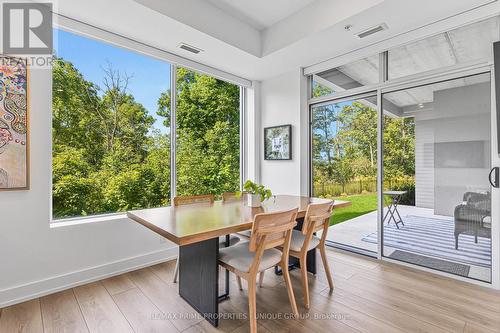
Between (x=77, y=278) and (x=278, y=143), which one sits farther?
(x=278, y=143)

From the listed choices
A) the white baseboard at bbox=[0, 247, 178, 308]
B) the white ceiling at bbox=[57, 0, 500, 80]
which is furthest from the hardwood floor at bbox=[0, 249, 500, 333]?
the white ceiling at bbox=[57, 0, 500, 80]

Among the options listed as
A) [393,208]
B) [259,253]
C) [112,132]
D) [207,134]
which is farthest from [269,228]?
[207,134]

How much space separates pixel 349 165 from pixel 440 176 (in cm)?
105

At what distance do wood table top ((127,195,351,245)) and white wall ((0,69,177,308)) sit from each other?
0.97 meters

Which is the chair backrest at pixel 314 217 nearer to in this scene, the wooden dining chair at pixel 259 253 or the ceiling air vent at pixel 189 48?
the wooden dining chair at pixel 259 253

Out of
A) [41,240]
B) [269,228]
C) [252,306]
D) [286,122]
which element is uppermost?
[286,122]

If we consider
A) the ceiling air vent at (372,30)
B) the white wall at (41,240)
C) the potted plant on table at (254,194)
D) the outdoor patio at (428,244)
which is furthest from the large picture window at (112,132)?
the outdoor patio at (428,244)

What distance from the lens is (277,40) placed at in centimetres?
331

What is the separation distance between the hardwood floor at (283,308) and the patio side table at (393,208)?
0.66 m

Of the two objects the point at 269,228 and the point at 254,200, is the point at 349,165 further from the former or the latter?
the point at 269,228

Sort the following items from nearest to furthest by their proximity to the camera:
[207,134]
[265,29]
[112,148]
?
[112,148], [265,29], [207,134]

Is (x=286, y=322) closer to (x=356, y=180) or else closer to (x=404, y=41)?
(x=356, y=180)

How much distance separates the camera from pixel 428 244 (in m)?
2.89

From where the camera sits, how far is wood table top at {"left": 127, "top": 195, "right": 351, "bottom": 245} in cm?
155
